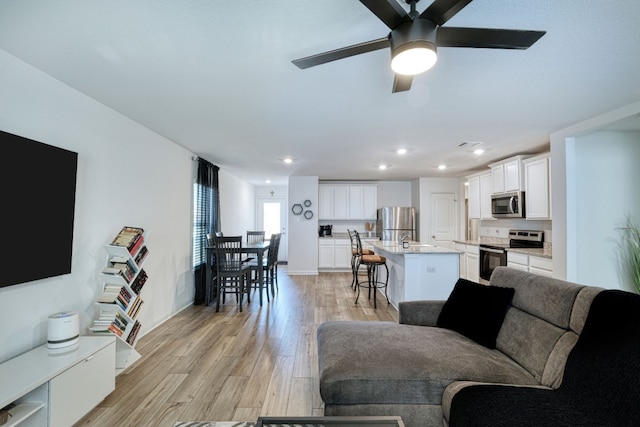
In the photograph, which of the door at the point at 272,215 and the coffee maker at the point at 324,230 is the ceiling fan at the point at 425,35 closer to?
the coffee maker at the point at 324,230

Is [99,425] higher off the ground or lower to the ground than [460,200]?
lower

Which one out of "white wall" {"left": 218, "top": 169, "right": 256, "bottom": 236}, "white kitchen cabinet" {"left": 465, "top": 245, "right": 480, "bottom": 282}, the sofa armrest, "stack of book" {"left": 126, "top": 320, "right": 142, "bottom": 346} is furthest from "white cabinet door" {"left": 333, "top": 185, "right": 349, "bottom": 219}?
"stack of book" {"left": 126, "top": 320, "right": 142, "bottom": 346}

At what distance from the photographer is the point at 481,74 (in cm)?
204

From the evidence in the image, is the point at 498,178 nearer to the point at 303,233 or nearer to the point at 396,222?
the point at 396,222

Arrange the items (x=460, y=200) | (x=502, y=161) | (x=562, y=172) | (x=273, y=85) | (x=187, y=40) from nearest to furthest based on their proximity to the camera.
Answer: (x=187, y=40), (x=273, y=85), (x=562, y=172), (x=502, y=161), (x=460, y=200)

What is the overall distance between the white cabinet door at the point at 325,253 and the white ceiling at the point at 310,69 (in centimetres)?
382

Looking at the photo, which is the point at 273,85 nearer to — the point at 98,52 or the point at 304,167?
the point at 98,52

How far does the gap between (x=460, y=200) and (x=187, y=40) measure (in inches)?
262

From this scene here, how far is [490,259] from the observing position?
15.3ft

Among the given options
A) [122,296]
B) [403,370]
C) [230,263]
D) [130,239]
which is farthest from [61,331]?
[230,263]

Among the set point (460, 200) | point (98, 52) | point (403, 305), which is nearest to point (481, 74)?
point (403, 305)

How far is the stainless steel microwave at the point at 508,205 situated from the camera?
4282mm

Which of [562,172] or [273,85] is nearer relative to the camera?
[273,85]

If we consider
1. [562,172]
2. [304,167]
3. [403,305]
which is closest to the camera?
[403,305]
